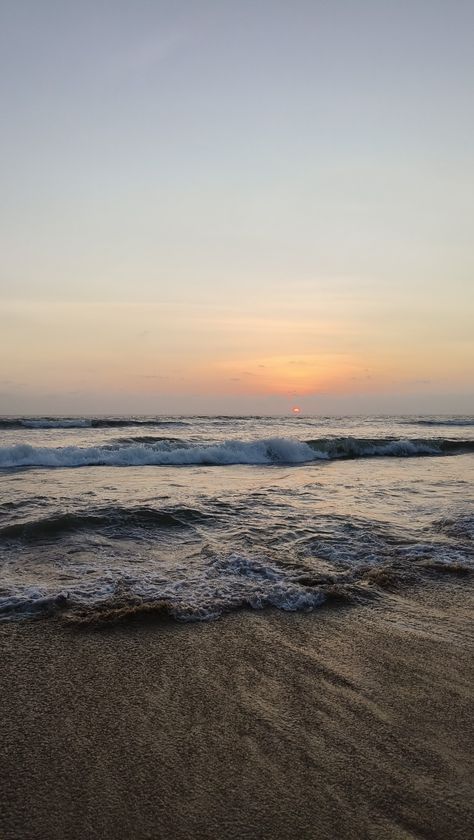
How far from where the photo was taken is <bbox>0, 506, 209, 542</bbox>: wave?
7.06 m

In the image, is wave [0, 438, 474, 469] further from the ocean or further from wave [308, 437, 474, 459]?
the ocean

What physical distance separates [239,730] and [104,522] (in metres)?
5.37

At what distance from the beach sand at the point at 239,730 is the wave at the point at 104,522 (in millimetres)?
3151

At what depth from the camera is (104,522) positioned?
772cm

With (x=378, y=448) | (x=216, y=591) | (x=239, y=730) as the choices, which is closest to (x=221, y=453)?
(x=378, y=448)

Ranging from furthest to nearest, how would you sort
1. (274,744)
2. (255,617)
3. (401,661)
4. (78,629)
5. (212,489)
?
(212,489) < (255,617) < (78,629) < (401,661) < (274,744)

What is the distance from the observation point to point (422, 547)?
6.45 m

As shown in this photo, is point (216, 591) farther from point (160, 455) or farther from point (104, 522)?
point (160, 455)

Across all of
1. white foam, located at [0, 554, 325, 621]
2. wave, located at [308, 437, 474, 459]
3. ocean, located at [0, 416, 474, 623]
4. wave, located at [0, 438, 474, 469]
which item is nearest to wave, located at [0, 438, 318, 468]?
wave, located at [0, 438, 474, 469]

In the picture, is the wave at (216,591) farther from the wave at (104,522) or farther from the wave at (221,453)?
the wave at (221,453)

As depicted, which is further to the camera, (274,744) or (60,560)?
(60,560)

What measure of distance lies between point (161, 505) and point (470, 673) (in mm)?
6405

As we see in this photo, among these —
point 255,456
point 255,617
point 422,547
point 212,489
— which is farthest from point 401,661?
point 255,456

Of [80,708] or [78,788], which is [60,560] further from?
[78,788]
